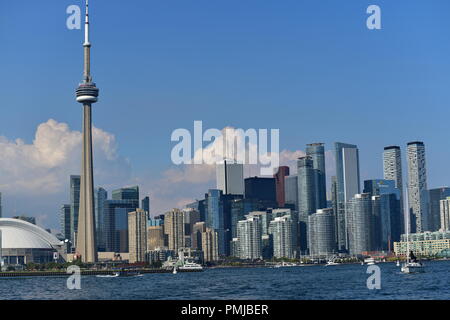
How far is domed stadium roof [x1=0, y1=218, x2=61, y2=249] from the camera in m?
166

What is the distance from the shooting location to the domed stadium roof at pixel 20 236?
166m

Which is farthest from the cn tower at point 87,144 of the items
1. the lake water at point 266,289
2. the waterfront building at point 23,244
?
the lake water at point 266,289

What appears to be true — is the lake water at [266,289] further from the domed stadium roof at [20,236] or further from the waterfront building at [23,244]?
the domed stadium roof at [20,236]

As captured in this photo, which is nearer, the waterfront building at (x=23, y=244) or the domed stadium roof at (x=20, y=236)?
the waterfront building at (x=23, y=244)

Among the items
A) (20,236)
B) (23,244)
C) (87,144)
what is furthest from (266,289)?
(20,236)

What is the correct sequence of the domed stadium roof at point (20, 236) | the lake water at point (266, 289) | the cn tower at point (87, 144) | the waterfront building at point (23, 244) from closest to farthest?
the lake water at point (266, 289) → the cn tower at point (87, 144) → the waterfront building at point (23, 244) → the domed stadium roof at point (20, 236)

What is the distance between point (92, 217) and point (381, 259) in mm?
79714

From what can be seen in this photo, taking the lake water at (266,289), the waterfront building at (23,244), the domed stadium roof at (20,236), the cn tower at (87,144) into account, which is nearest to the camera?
the lake water at (266,289)

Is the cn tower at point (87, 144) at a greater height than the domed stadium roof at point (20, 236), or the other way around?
the cn tower at point (87, 144)

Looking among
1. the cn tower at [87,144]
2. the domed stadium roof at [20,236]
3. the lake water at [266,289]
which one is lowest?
the lake water at [266,289]

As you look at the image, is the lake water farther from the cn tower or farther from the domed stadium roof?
the domed stadium roof

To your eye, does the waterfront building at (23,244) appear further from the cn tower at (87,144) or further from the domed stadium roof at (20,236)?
the cn tower at (87,144)
